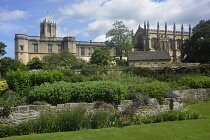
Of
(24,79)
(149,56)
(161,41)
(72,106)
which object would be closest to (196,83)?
(72,106)

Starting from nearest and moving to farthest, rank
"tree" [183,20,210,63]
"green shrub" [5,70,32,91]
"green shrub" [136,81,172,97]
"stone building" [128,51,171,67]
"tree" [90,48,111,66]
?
"green shrub" [136,81,172,97], "green shrub" [5,70,32,91], "stone building" [128,51,171,67], "tree" [90,48,111,66], "tree" [183,20,210,63]

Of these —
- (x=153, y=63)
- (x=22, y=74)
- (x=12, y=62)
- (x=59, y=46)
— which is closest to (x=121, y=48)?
(x=153, y=63)

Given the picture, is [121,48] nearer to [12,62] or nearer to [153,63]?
[153,63]

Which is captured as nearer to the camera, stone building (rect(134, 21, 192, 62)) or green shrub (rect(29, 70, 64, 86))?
green shrub (rect(29, 70, 64, 86))

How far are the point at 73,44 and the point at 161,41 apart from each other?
30.7 meters

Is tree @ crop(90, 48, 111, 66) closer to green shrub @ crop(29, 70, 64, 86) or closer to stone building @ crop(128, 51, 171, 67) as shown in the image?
stone building @ crop(128, 51, 171, 67)

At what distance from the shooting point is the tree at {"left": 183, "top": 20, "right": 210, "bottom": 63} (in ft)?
148

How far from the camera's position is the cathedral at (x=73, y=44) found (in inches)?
1896

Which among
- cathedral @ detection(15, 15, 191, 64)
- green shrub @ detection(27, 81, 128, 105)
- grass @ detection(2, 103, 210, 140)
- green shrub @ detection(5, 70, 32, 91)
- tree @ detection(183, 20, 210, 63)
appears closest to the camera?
grass @ detection(2, 103, 210, 140)

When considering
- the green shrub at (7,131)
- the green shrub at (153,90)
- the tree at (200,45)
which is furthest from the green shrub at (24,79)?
the tree at (200,45)

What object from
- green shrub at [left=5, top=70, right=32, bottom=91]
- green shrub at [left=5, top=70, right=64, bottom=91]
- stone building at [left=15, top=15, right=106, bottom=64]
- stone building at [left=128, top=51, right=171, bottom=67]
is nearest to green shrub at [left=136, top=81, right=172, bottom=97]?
green shrub at [left=5, top=70, right=64, bottom=91]

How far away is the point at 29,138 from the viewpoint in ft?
20.9

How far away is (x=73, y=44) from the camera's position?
5191 cm

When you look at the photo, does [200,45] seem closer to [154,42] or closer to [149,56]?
[149,56]
